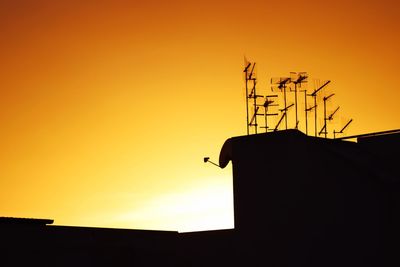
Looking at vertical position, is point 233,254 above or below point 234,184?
below

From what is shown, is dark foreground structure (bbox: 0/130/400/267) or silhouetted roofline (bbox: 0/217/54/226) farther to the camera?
dark foreground structure (bbox: 0/130/400/267)

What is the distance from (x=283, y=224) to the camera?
39.5 m

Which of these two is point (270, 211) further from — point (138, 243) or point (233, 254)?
point (138, 243)

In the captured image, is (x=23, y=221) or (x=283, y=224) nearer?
(x=23, y=221)

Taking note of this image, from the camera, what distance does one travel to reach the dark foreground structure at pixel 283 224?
1452 inches

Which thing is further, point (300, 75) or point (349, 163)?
point (300, 75)

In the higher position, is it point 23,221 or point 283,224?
point 283,224

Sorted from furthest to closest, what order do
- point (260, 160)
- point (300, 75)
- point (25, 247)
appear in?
point (300, 75)
point (260, 160)
point (25, 247)

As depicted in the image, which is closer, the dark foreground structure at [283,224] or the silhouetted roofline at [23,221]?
the silhouetted roofline at [23,221]

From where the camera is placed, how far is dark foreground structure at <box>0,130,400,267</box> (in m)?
36.9

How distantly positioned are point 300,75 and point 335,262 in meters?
12.9

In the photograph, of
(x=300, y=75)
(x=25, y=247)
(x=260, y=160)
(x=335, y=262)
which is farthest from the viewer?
(x=300, y=75)

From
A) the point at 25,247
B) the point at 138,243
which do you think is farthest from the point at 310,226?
the point at 25,247

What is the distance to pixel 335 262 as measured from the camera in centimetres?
3784
